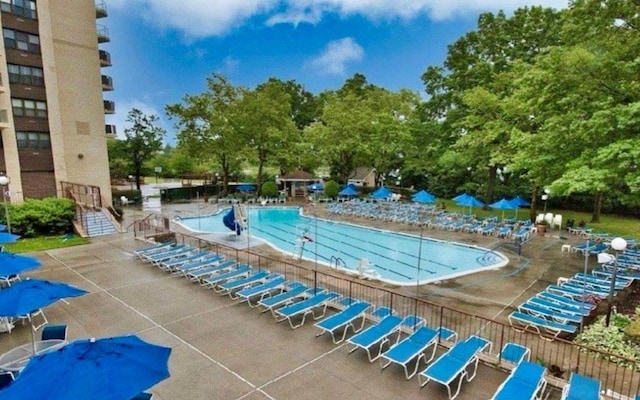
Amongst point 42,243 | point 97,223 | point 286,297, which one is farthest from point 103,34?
point 286,297

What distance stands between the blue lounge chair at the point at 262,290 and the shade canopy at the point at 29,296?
402cm

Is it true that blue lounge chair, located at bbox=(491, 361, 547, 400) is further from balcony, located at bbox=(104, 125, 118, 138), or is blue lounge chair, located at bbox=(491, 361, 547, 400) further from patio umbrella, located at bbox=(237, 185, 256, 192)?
patio umbrella, located at bbox=(237, 185, 256, 192)

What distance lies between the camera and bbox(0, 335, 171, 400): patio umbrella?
3.60 meters

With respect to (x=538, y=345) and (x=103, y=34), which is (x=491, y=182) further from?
(x=103, y=34)

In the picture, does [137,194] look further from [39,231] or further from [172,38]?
[172,38]

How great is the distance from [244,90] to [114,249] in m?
23.9

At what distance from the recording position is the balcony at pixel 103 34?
26.5m

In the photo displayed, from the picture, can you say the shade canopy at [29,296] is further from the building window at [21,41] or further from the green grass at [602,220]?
the green grass at [602,220]

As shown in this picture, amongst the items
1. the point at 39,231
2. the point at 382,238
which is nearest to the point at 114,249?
the point at 39,231

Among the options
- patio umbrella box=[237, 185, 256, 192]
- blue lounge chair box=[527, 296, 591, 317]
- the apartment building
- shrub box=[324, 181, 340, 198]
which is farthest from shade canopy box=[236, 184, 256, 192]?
blue lounge chair box=[527, 296, 591, 317]

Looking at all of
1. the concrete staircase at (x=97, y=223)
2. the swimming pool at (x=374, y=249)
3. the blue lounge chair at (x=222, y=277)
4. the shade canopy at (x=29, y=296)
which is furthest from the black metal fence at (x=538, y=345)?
the concrete staircase at (x=97, y=223)

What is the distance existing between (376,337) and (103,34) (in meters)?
30.1

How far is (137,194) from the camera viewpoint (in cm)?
3516

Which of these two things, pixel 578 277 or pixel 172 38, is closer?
pixel 578 277
